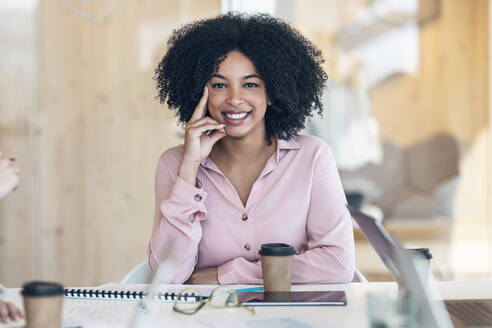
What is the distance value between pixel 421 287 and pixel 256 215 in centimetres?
100

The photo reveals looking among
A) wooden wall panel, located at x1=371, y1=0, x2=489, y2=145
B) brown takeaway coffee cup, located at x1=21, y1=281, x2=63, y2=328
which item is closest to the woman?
brown takeaway coffee cup, located at x1=21, y1=281, x2=63, y2=328

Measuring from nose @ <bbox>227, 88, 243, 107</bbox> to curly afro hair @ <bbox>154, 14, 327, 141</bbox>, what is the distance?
10 cm

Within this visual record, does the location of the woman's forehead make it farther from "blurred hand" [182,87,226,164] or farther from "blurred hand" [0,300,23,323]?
"blurred hand" [0,300,23,323]

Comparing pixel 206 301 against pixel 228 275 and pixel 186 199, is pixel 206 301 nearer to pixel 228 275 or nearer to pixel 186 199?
pixel 228 275

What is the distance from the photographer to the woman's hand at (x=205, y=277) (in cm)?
167

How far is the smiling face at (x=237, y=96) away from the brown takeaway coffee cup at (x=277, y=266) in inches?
25.1

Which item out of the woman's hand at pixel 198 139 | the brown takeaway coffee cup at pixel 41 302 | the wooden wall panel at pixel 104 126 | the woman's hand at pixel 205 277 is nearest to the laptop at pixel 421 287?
the brown takeaway coffee cup at pixel 41 302

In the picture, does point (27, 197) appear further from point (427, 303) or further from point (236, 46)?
point (427, 303)

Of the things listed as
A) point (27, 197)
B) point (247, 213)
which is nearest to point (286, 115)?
point (247, 213)

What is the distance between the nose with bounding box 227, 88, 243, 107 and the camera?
188 centimetres

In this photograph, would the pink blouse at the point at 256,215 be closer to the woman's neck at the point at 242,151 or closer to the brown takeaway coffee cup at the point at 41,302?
the woman's neck at the point at 242,151

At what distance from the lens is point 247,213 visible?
5.96ft

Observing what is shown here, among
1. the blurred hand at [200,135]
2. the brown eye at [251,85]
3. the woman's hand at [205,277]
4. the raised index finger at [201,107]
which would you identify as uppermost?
the brown eye at [251,85]

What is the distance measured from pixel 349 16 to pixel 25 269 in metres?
2.43
